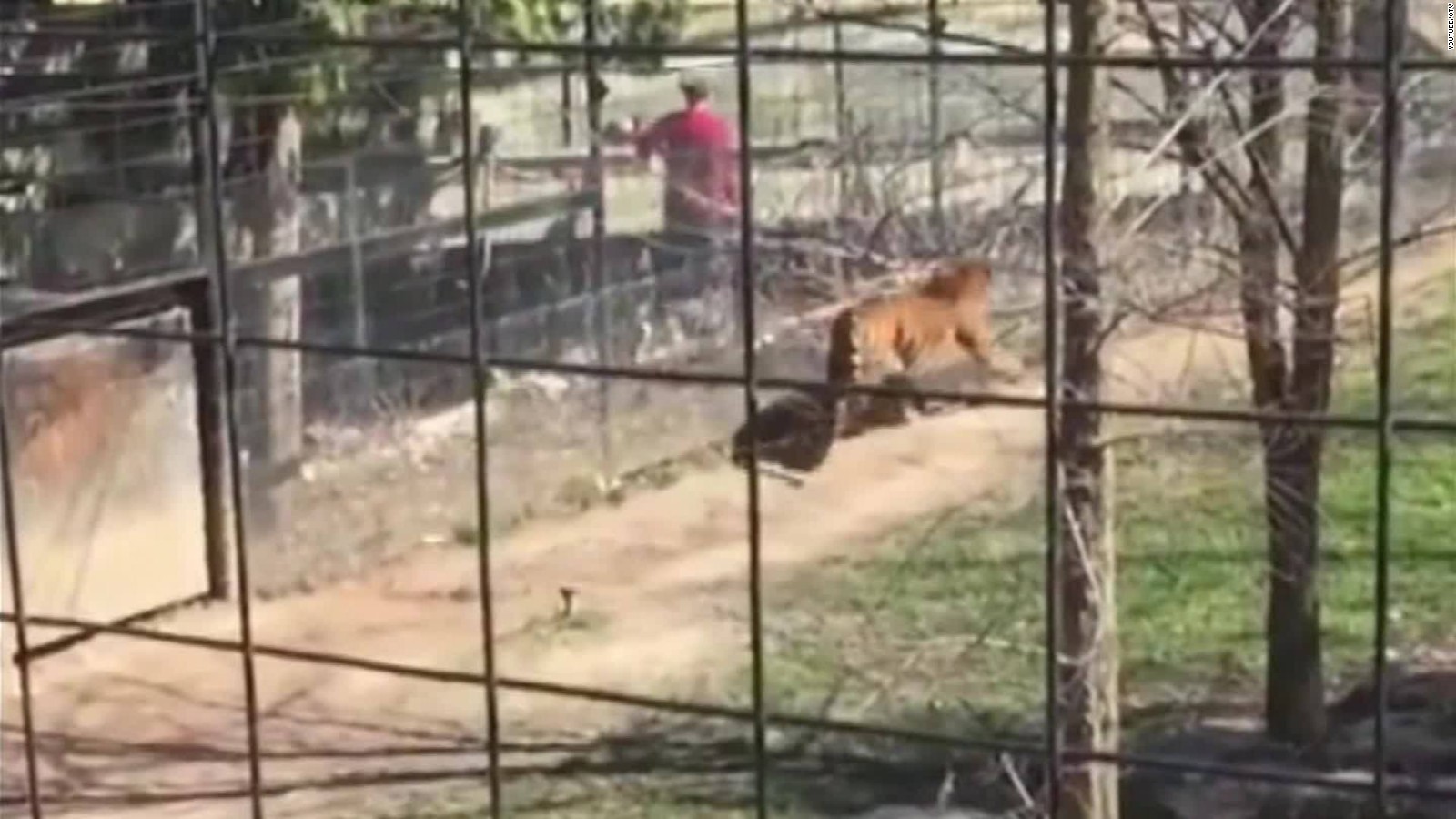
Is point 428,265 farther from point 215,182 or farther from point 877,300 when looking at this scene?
point 215,182

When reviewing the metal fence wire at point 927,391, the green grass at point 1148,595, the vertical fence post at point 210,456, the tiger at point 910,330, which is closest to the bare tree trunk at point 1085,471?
the green grass at point 1148,595

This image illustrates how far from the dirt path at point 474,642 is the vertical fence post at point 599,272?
0.85 feet

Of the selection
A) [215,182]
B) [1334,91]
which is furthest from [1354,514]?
[215,182]

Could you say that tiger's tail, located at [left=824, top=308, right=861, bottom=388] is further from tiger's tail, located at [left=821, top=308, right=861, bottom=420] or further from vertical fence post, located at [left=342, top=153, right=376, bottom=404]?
vertical fence post, located at [left=342, top=153, right=376, bottom=404]

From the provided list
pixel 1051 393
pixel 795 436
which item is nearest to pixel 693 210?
pixel 795 436

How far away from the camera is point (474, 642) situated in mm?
8742

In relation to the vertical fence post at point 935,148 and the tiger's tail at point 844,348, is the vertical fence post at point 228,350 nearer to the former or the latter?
the vertical fence post at point 935,148

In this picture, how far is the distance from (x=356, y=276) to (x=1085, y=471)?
464 centimetres

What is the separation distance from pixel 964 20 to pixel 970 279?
3.29 m

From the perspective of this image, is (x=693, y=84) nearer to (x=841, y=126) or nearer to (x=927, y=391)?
(x=841, y=126)

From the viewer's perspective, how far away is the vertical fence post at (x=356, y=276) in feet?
32.5

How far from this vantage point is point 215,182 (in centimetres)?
393

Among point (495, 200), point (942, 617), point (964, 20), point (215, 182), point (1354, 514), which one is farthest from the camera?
point (964, 20)

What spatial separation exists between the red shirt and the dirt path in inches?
40.1
